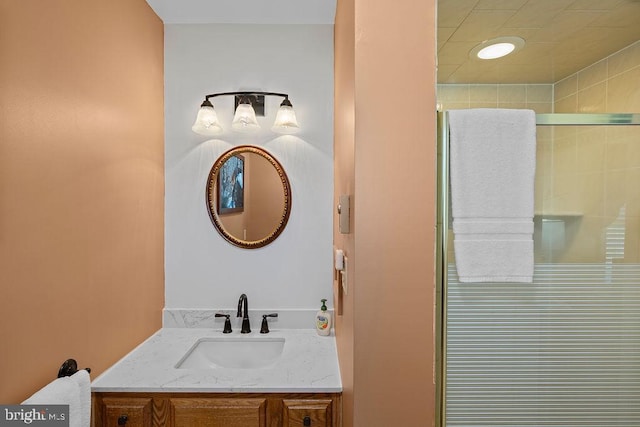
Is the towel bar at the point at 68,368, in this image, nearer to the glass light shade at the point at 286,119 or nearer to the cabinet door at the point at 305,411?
the cabinet door at the point at 305,411

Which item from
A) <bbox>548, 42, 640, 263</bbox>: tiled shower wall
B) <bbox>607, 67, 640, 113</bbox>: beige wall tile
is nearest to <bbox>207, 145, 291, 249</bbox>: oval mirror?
<bbox>548, 42, 640, 263</bbox>: tiled shower wall

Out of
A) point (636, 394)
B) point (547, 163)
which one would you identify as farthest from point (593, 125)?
point (636, 394)

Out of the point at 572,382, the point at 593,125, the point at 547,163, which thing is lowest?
the point at 572,382

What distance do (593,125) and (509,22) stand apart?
0.58 metres

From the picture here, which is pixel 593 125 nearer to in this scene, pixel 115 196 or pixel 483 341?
pixel 483 341

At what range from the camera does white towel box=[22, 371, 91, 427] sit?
104cm

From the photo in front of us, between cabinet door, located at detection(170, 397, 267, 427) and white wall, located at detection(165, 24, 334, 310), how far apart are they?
26.5 inches

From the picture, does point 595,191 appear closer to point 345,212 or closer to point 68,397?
point 345,212

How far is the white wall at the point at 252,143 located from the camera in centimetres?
204

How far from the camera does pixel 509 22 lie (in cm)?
144

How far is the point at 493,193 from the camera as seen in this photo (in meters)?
1.16

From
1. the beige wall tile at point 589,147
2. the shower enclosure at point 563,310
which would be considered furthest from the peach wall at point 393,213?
the beige wall tile at point 589,147

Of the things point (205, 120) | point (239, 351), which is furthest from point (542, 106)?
point (239, 351)

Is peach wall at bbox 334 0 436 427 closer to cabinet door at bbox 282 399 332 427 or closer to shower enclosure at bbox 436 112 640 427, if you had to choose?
shower enclosure at bbox 436 112 640 427
